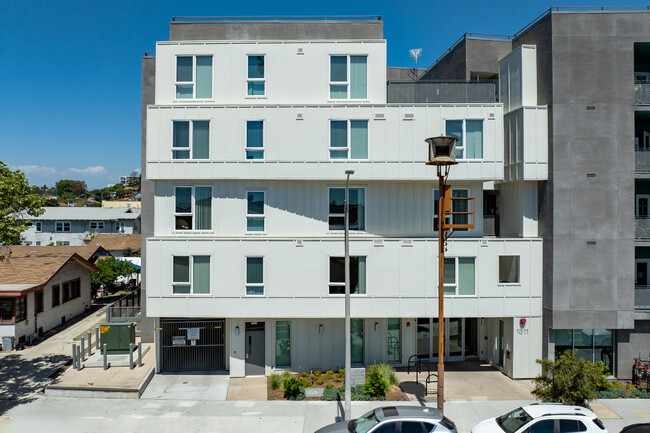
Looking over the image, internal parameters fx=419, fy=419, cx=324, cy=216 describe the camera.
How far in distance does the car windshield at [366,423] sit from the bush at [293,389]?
4.37 metres

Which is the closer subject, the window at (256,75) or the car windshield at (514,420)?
the car windshield at (514,420)

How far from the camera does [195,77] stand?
57.2ft

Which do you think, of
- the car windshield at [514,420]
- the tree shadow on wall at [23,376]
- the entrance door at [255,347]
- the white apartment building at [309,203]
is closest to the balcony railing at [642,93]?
the white apartment building at [309,203]

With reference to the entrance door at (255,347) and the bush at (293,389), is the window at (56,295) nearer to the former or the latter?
the entrance door at (255,347)

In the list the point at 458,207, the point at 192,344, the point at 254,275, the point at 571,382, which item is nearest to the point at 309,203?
the point at 254,275

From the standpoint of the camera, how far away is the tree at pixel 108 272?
2998 centimetres

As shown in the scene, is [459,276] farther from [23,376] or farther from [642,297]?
[23,376]

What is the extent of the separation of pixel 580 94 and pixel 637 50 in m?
3.67

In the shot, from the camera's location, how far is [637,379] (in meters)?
16.4

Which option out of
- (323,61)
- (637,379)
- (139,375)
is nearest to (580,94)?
(323,61)

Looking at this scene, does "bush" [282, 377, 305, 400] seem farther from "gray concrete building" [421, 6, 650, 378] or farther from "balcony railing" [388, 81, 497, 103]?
"balcony railing" [388, 81, 497, 103]

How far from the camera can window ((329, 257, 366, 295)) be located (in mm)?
16641

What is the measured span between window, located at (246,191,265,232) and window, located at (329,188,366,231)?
Result: 2884 millimetres

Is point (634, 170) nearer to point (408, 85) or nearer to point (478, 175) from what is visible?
point (478, 175)
